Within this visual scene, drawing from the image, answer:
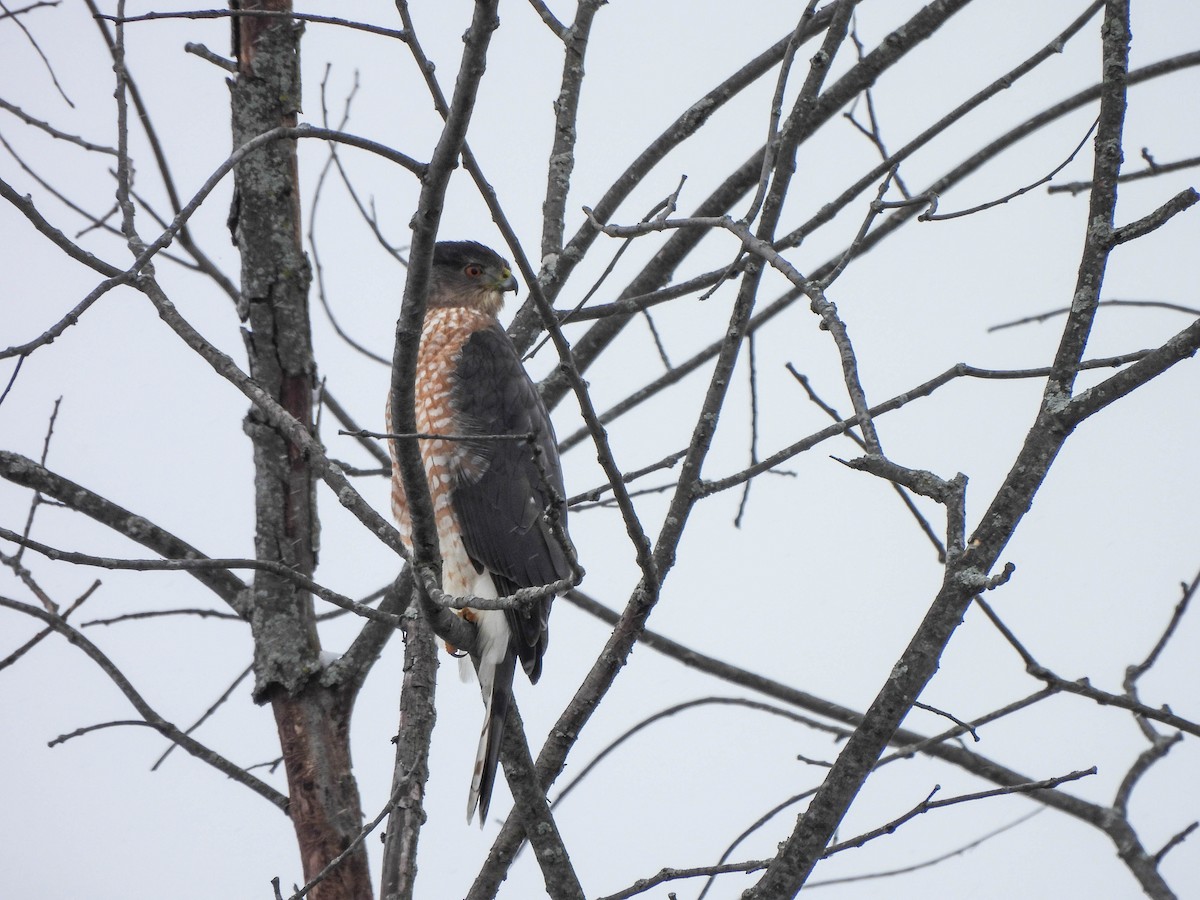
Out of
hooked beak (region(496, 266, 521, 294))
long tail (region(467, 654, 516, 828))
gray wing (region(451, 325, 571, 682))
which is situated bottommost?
long tail (region(467, 654, 516, 828))

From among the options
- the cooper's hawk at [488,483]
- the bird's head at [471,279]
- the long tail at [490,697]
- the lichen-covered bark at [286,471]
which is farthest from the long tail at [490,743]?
the bird's head at [471,279]

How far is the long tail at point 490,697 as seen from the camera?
3234 millimetres

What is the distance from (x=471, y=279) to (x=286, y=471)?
61.6 inches

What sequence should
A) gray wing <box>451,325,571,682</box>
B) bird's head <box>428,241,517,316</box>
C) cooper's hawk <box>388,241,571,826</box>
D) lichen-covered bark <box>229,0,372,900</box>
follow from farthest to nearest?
bird's head <box>428,241,517,316</box> → gray wing <box>451,325,571,682</box> → cooper's hawk <box>388,241,571,826</box> → lichen-covered bark <box>229,0,372,900</box>

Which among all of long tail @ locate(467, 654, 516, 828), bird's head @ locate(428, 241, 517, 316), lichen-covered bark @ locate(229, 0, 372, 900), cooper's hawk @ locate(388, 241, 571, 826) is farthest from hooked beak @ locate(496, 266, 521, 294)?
long tail @ locate(467, 654, 516, 828)

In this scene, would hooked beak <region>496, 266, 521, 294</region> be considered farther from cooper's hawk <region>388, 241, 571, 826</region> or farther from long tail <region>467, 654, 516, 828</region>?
long tail <region>467, 654, 516, 828</region>

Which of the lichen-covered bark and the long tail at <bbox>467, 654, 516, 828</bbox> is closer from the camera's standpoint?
the long tail at <bbox>467, 654, 516, 828</bbox>

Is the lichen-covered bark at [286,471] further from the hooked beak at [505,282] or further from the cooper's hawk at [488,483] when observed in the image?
the hooked beak at [505,282]

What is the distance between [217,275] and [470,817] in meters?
2.06

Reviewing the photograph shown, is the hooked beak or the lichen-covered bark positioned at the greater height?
the hooked beak

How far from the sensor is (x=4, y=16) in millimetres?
3842

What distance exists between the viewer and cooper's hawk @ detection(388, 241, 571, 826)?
12.3ft

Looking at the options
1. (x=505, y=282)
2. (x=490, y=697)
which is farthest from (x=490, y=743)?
(x=505, y=282)

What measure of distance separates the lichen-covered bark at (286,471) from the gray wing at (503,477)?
1.88ft
